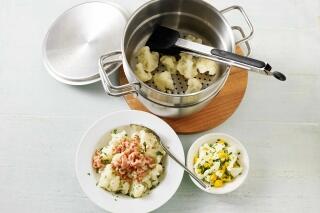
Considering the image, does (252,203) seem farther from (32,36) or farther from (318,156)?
(32,36)

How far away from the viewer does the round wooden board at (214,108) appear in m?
1.07

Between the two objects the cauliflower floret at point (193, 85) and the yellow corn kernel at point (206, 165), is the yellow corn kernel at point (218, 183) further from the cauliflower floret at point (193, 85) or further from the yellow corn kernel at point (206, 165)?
the cauliflower floret at point (193, 85)

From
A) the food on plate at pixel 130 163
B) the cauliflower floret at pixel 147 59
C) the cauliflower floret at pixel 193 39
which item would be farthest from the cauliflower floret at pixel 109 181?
the cauliflower floret at pixel 193 39

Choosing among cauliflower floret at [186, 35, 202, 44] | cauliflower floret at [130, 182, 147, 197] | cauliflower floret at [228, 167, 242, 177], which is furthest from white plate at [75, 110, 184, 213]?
cauliflower floret at [186, 35, 202, 44]

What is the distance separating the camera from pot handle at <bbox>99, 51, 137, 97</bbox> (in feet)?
3.15

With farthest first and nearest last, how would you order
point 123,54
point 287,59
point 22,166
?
1. point 287,59
2. point 22,166
3. point 123,54

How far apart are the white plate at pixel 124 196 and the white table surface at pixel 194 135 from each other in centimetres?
7

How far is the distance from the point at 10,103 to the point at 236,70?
2.04 feet

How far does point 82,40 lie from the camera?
117cm

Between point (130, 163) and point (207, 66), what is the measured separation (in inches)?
12.6

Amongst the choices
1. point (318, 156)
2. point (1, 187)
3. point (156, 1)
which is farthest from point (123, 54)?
point (318, 156)

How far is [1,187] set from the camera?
102 centimetres

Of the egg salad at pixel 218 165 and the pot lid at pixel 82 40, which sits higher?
the pot lid at pixel 82 40

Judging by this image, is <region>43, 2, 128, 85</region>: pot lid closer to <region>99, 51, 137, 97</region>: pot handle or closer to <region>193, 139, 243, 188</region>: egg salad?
<region>99, 51, 137, 97</region>: pot handle
